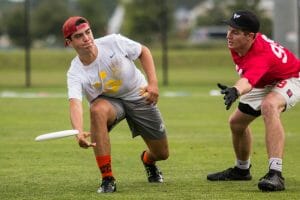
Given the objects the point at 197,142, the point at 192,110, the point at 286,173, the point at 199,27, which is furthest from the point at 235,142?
the point at 199,27

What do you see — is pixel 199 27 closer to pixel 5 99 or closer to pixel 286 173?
pixel 5 99

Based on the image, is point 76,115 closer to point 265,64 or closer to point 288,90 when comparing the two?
point 265,64

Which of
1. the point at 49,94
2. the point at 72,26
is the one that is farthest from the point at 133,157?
the point at 49,94

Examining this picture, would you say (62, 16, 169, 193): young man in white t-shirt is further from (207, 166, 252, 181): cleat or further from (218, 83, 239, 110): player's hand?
(218, 83, 239, 110): player's hand

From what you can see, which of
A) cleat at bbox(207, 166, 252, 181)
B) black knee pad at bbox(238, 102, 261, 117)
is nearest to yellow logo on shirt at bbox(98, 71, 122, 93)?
black knee pad at bbox(238, 102, 261, 117)

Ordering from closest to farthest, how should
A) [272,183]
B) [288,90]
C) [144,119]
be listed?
[272,183] < [288,90] < [144,119]

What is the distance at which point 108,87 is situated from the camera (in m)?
9.34

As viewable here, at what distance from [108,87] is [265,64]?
163 centimetres

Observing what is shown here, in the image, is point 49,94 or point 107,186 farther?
point 49,94

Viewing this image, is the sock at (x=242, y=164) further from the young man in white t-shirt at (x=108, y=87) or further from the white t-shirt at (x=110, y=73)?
the white t-shirt at (x=110, y=73)

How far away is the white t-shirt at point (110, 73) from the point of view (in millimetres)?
9125

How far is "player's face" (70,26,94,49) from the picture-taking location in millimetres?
8930

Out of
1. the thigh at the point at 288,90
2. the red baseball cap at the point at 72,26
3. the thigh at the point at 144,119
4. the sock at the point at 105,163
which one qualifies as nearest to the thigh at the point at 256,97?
the thigh at the point at 288,90

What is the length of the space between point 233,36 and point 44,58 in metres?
40.5
